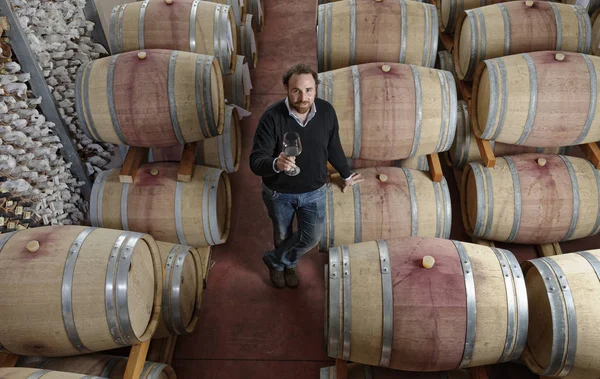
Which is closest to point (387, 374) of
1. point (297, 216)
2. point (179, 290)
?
point (297, 216)

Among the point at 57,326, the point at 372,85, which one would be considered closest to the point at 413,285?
the point at 372,85

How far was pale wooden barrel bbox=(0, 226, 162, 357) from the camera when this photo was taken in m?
2.46

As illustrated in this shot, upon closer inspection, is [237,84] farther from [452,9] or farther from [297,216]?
[452,9]

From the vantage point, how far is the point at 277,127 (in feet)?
8.94

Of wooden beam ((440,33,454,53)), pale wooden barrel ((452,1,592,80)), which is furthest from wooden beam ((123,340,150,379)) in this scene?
wooden beam ((440,33,454,53))

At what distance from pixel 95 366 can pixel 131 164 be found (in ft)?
4.90

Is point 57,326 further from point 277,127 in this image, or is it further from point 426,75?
point 426,75

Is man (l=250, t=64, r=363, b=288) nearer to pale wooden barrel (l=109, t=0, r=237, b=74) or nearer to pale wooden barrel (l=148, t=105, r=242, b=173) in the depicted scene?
pale wooden barrel (l=148, t=105, r=242, b=173)

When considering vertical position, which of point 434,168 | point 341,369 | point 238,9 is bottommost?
point 341,369

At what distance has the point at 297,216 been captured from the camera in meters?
3.16

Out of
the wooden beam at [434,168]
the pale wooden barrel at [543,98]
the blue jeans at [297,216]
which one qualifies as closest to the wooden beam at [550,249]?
the pale wooden barrel at [543,98]

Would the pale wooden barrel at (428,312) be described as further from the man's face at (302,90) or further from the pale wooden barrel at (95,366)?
the pale wooden barrel at (95,366)

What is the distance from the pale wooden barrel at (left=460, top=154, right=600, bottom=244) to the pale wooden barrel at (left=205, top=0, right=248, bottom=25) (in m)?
2.88

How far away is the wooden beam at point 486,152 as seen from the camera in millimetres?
3615
